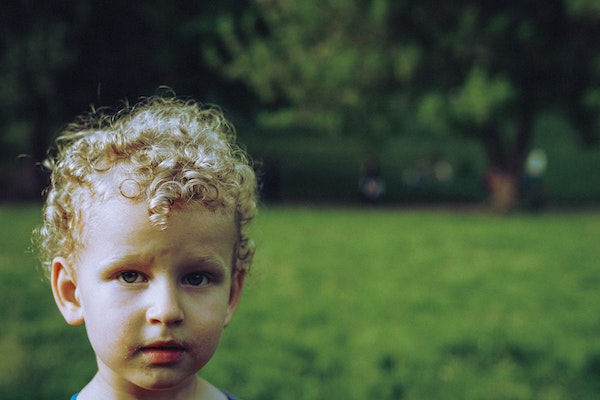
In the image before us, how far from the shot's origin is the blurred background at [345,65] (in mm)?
16750

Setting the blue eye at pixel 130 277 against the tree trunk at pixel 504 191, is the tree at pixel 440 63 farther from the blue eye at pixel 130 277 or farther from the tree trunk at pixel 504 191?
the blue eye at pixel 130 277

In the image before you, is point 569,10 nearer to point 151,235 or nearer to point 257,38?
point 257,38

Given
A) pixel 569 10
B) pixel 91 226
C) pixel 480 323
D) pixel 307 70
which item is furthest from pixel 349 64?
pixel 91 226

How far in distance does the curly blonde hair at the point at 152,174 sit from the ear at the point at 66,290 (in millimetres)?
38

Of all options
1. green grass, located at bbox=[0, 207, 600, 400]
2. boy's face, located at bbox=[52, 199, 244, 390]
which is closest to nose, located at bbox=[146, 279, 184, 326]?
boy's face, located at bbox=[52, 199, 244, 390]

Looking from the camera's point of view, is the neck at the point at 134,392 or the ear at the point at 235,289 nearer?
the neck at the point at 134,392

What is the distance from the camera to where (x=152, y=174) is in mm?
1678

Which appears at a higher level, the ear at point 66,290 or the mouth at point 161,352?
the ear at point 66,290

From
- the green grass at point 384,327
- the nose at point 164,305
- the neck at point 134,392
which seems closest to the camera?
the nose at point 164,305

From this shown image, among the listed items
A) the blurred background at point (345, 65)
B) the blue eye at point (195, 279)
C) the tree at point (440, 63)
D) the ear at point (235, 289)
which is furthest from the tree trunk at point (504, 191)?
the blue eye at point (195, 279)

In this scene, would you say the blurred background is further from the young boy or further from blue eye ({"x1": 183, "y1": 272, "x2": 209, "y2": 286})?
blue eye ({"x1": 183, "y1": 272, "x2": 209, "y2": 286})

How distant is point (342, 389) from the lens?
4.90 meters

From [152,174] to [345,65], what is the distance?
15.9 m

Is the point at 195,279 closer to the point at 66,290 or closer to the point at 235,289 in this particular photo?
the point at 235,289
